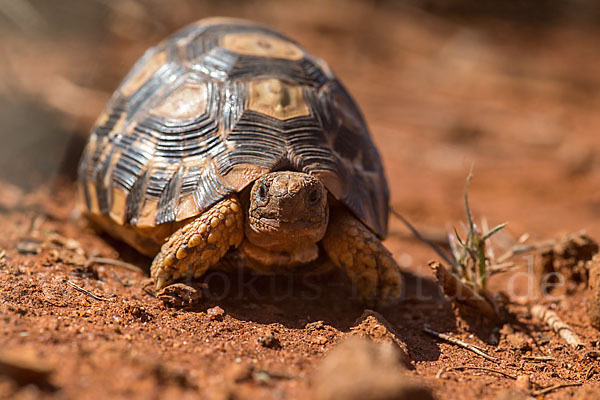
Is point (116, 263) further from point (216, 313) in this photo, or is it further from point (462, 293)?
point (462, 293)

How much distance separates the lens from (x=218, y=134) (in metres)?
3.35

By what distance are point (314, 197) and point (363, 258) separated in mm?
588

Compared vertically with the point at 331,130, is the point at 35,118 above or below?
above

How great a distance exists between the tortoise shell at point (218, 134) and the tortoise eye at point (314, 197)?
221 mm

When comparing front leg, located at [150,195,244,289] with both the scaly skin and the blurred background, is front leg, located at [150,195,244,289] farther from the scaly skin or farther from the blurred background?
the blurred background

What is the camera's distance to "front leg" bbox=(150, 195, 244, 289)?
3.13 meters

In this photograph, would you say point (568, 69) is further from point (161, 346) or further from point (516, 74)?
point (161, 346)

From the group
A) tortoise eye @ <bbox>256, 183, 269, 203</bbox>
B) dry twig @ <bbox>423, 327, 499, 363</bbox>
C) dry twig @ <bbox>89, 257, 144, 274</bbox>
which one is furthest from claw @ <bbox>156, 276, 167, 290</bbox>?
dry twig @ <bbox>423, 327, 499, 363</bbox>

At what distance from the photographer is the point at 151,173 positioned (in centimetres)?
339

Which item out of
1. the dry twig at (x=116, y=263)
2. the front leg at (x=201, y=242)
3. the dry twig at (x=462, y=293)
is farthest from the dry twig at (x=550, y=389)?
the dry twig at (x=116, y=263)

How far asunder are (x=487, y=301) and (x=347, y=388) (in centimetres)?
189

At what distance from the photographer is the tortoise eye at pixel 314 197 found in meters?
3.02

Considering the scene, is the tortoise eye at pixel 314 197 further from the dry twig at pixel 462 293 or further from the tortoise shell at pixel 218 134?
the dry twig at pixel 462 293

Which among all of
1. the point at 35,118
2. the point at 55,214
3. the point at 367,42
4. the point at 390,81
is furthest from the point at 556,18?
the point at 55,214
